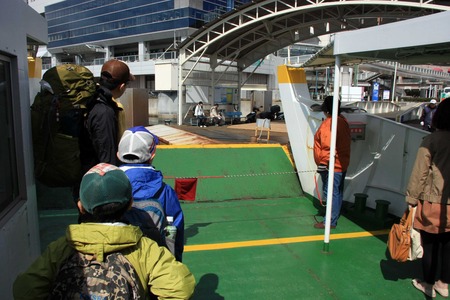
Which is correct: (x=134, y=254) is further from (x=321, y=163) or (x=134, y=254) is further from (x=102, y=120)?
(x=321, y=163)

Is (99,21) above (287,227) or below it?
above

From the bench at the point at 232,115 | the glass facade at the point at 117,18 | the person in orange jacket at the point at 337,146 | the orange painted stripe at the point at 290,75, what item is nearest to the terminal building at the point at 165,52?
the glass facade at the point at 117,18

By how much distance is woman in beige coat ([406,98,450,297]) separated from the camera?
2.96 metres

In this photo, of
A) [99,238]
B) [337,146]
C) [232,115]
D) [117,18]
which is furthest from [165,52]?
[99,238]

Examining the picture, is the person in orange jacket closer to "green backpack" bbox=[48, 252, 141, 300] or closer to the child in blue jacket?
the child in blue jacket

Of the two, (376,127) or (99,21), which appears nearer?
(376,127)

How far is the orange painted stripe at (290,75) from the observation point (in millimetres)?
6027

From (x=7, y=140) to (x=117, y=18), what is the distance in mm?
49717

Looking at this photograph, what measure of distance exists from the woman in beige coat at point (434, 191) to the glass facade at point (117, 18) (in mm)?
38118

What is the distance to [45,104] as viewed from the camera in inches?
99.9

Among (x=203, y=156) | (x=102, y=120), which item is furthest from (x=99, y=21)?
(x=102, y=120)

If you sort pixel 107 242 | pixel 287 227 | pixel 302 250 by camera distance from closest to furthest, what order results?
pixel 107 242
pixel 302 250
pixel 287 227

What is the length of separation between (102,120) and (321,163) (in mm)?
3053

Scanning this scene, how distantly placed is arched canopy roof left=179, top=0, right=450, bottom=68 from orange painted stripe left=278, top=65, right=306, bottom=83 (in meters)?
7.10
